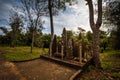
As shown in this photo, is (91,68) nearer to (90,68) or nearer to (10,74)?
(90,68)

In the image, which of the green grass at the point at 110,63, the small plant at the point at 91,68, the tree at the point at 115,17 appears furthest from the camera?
the tree at the point at 115,17

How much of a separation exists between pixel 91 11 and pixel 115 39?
1513 centimetres

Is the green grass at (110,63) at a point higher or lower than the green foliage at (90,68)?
lower

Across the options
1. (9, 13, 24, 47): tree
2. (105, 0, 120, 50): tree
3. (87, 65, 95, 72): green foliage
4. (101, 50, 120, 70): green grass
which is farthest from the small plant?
(9, 13, 24, 47): tree

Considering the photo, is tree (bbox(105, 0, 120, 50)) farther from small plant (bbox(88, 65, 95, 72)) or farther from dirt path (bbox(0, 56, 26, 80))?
dirt path (bbox(0, 56, 26, 80))

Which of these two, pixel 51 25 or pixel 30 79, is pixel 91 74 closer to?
pixel 30 79

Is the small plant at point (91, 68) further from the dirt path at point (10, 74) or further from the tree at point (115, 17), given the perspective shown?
the tree at point (115, 17)

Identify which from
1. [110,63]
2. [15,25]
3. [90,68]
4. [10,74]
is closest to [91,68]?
[90,68]

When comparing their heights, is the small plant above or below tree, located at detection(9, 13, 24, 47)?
below

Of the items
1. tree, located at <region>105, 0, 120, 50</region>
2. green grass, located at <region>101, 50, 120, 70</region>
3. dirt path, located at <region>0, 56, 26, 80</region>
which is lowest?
dirt path, located at <region>0, 56, 26, 80</region>

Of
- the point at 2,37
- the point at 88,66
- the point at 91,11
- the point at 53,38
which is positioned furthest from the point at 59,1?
the point at 2,37

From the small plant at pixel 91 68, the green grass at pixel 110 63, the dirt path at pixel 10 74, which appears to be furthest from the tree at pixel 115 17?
the dirt path at pixel 10 74

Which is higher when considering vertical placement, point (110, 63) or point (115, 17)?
point (115, 17)

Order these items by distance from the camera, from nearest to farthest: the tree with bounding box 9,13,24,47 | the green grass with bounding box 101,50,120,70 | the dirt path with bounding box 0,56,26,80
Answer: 1. the dirt path with bounding box 0,56,26,80
2. the green grass with bounding box 101,50,120,70
3. the tree with bounding box 9,13,24,47
